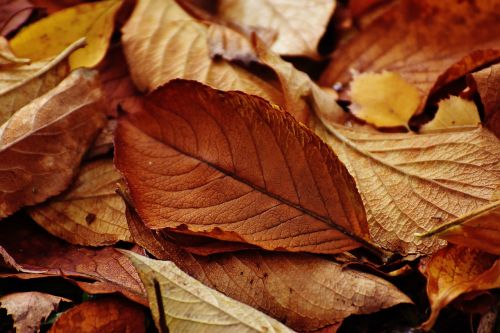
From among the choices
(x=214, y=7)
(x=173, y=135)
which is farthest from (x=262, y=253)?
(x=214, y=7)

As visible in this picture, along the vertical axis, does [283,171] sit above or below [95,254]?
above

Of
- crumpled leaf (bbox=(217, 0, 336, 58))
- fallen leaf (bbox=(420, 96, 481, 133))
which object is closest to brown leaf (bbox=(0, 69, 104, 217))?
crumpled leaf (bbox=(217, 0, 336, 58))

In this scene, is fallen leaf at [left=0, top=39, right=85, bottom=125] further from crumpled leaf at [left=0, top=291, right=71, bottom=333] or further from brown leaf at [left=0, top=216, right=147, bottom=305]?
crumpled leaf at [left=0, top=291, right=71, bottom=333]

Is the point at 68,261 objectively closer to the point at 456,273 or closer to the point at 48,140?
the point at 48,140

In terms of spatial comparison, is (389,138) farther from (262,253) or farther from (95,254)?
(95,254)

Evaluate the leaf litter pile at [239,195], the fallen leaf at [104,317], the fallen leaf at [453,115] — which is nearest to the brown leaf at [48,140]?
the leaf litter pile at [239,195]
